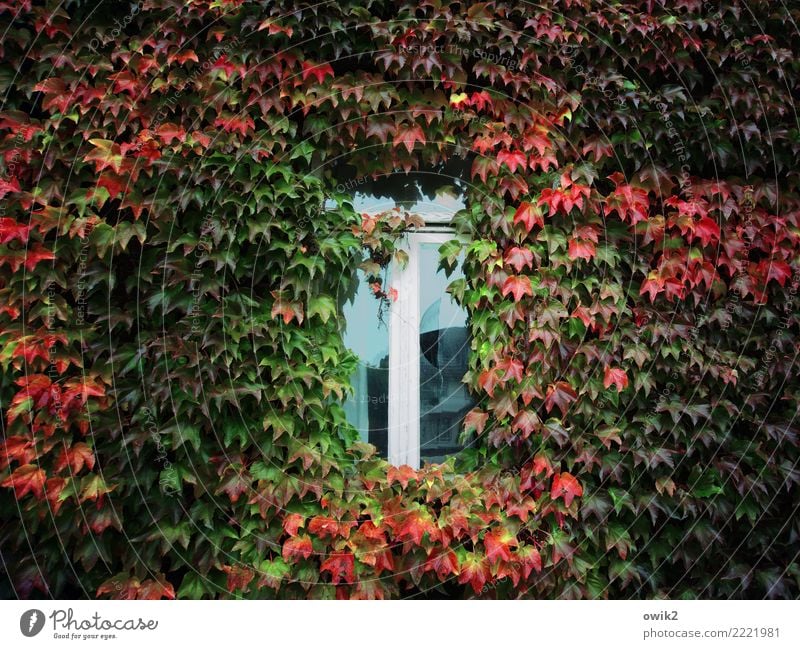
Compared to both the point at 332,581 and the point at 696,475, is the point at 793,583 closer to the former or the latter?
the point at 696,475

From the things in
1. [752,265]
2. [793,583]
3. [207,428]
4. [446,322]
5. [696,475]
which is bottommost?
[793,583]

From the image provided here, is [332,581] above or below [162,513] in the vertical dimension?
below

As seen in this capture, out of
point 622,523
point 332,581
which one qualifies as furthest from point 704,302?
point 332,581

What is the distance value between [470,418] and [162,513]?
1.61 metres

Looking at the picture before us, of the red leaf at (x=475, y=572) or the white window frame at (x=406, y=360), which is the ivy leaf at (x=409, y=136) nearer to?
the white window frame at (x=406, y=360)

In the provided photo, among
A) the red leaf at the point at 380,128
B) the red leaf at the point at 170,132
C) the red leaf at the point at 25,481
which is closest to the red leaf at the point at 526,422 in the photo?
the red leaf at the point at 380,128

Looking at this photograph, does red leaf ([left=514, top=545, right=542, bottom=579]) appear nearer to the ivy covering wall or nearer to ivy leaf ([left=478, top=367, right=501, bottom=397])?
the ivy covering wall

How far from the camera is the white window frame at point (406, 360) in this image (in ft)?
10.6

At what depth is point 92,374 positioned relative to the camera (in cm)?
293

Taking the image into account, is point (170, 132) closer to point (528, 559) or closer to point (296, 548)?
point (296, 548)

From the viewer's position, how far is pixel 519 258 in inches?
121

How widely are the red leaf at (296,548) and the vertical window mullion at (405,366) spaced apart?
60cm

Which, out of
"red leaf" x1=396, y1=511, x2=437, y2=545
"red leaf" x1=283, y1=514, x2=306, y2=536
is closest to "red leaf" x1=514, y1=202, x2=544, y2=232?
"red leaf" x1=396, y1=511, x2=437, y2=545

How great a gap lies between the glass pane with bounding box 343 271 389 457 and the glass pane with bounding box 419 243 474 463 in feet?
0.67
